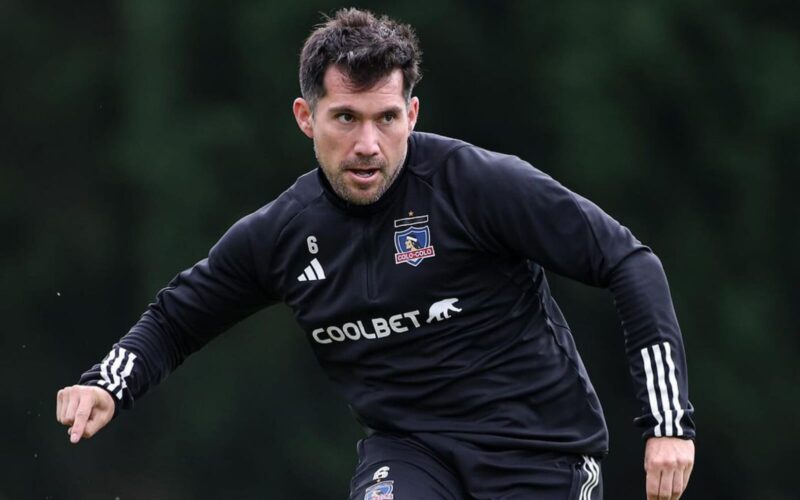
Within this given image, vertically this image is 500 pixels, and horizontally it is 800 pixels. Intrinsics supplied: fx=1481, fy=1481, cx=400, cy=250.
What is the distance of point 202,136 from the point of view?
8.00m

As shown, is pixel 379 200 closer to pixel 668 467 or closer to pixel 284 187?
pixel 668 467

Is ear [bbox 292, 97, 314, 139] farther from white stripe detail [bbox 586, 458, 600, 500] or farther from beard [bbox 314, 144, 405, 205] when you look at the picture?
white stripe detail [bbox 586, 458, 600, 500]

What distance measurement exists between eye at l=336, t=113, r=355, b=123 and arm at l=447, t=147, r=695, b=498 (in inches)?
11.8

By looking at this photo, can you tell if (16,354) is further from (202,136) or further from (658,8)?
(658,8)

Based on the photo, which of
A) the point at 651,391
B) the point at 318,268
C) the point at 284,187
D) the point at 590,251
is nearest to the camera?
the point at 651,391

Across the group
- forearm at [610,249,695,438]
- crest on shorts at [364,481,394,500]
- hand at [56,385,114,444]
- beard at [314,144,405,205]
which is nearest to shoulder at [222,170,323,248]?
beard at [314,144,405,205]

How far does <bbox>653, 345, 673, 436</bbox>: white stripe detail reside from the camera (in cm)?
343

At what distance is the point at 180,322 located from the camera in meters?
4.16

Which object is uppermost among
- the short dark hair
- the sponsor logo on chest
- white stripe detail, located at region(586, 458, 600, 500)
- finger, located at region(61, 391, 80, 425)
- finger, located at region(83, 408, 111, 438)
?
the short dark hair

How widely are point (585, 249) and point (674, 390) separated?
0.40 meters

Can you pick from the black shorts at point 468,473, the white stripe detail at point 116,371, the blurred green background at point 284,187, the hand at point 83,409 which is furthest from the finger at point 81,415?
the blurred green background at point 284,187

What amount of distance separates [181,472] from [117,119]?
6.39 ft

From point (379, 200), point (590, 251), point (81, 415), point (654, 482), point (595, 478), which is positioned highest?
point (379, 200)

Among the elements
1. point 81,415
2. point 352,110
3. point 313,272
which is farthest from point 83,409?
point 352,110
